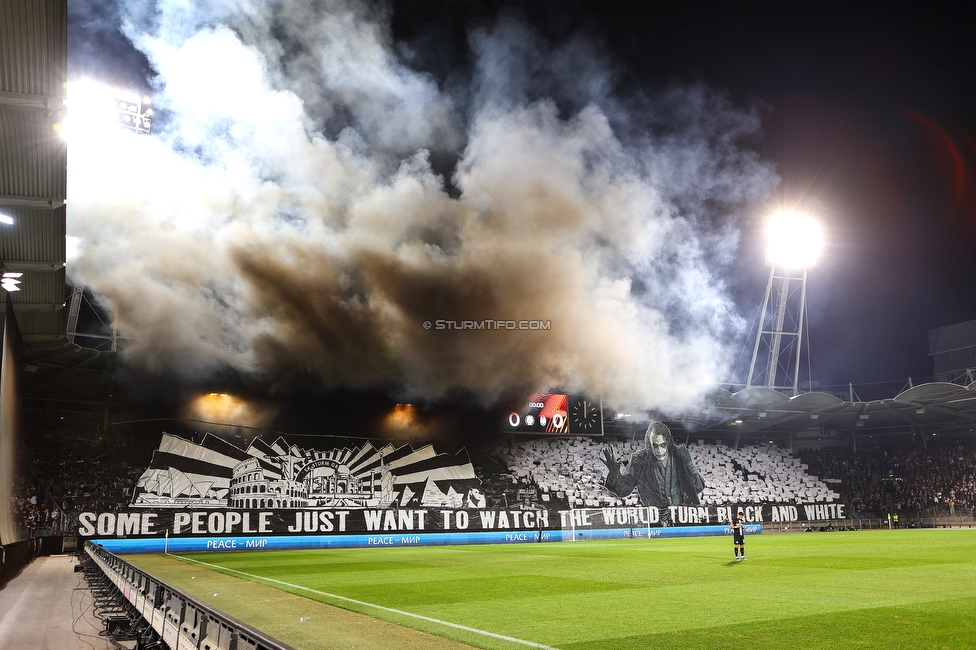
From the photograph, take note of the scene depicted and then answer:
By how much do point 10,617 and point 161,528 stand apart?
19.8m

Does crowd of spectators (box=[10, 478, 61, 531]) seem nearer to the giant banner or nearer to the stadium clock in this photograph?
the giant banner

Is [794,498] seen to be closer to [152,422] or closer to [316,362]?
[316,362]

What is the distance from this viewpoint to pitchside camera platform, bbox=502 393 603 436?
45.1 meters

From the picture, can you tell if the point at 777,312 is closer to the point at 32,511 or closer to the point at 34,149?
the point at 34,149

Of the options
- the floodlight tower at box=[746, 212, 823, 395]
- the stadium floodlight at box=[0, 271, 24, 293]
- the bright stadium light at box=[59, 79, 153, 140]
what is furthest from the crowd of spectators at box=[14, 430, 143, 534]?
the floodlight tower at box=[746, 212, 823, 395]

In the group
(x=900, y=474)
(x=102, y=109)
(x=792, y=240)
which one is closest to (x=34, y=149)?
(x=102, y=109)

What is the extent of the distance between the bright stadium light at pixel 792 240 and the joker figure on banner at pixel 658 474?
1467cm

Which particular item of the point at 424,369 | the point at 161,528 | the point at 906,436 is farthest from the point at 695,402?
the point at 161,528

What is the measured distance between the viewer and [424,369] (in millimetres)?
48469

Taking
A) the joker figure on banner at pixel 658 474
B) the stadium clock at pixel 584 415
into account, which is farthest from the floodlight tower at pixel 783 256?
the stadium clock at pixel 584 415

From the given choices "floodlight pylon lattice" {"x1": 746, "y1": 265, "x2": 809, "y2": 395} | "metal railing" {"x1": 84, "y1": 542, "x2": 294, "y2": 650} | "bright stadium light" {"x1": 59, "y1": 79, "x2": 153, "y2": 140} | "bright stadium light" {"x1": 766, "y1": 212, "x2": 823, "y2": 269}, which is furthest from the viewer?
"floodlight pylon lattice" {"x1": 746, "y1": 265, "x2": 809, "y2": 395}

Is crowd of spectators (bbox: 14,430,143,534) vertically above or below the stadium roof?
below

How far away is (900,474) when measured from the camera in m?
55.0

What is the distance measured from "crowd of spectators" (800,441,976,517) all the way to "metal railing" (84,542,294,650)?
4776 centimetres
